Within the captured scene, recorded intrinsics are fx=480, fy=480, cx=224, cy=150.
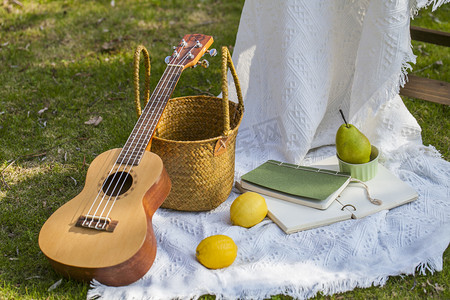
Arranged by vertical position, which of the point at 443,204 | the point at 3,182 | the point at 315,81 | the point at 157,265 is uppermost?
the point at 315,81

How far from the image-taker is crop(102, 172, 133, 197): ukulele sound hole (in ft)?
6.06

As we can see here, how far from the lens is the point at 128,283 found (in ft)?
5.73

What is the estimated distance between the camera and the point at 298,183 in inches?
86.5

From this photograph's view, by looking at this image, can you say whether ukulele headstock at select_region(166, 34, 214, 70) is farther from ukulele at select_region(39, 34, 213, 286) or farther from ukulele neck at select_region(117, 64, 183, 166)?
ukulele at select_region(39, 34, 213, 286)

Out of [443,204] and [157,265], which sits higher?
[443,204]

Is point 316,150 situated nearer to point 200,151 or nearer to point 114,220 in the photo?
point 200,151

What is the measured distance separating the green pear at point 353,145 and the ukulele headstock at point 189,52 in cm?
71

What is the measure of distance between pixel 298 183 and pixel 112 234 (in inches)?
35.4

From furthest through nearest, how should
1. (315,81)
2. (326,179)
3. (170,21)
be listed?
(170,21) → (315,81) → (326,179)

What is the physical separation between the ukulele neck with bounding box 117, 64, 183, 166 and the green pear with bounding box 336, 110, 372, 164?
0.79 meters

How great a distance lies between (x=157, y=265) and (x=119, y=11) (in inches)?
124

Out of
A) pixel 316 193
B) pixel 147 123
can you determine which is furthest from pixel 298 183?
pixel 147 123

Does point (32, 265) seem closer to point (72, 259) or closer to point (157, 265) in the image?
point (72, 259)

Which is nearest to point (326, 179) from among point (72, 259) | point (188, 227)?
point (188, 227)
